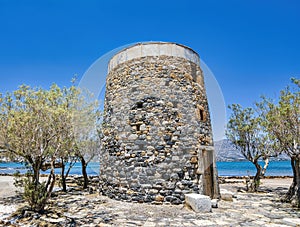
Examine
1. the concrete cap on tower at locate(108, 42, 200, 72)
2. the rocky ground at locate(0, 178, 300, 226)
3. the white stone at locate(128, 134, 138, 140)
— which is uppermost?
the concrete cap on tower at locate(108, 42, 200, 72)

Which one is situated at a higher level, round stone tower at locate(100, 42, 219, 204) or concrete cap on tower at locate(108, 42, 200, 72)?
concrete cap on tower at locate(108, 42, 200, 72)

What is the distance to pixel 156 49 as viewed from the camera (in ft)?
30.4

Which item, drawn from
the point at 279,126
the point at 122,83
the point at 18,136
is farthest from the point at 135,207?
the point at 279,126

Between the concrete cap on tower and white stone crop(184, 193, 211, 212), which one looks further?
the concrete cap on tower

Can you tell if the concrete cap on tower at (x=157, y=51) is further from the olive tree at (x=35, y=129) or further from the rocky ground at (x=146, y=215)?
the rocky ground at (x=146, y=215)

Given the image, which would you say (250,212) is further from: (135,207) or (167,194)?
(135,207)

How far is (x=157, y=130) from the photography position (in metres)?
8.45

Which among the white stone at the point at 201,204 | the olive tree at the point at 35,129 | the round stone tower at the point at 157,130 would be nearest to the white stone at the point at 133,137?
the round stone tower at the point at 157,130

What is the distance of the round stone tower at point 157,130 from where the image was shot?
8125 millimetres

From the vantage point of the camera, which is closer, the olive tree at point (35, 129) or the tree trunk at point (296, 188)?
the olive tree at point (35, 129)

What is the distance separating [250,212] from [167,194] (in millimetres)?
2710

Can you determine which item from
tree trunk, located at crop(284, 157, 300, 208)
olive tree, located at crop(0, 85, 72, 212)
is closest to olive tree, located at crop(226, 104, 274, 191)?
tree trunk, located at crop(284, 157, 300, 208)

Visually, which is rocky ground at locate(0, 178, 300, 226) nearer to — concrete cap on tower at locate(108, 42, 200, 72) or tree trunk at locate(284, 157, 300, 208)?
tree trunk at locate(284, 157, 300, 208)

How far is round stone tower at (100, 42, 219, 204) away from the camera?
8.12 metres
